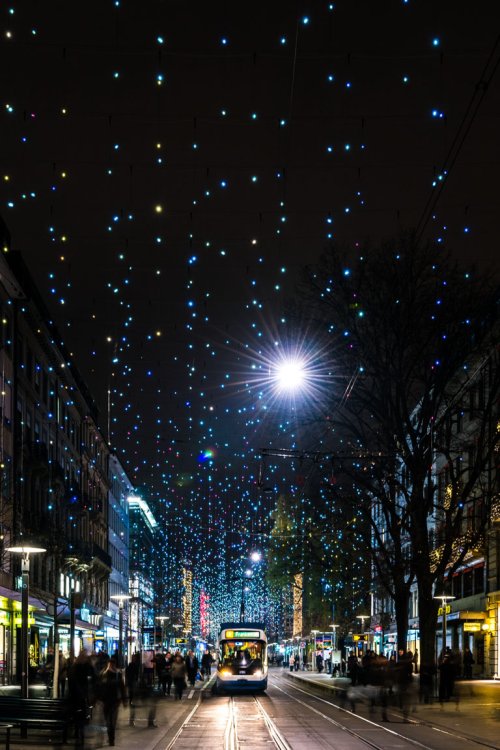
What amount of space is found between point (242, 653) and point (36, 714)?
26877mm

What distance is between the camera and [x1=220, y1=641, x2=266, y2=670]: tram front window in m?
45.8

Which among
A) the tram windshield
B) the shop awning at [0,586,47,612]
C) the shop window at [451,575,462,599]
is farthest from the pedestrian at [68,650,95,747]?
the shop window at [451,575,462,599]

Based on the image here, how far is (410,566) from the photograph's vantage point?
38375mm

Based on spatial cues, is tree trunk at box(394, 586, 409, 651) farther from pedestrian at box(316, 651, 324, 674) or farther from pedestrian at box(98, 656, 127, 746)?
pedestrian at box(316, 651, 324, 674)

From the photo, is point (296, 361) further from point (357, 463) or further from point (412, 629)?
point (412, 629)

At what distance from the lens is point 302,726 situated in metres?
26.0

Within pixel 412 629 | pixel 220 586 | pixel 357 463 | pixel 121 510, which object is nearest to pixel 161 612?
pixel 220 586

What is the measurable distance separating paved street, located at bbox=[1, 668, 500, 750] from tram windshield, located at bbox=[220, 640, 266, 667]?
7.26 metres

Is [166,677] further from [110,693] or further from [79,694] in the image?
[110,693]

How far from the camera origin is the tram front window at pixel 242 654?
4584 cm

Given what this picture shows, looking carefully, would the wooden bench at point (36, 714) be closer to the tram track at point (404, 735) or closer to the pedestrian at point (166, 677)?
the tram track at point (404, 735)

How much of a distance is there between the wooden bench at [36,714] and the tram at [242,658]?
23949 millimetres

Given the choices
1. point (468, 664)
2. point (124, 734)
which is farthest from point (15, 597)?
point (124, 734)

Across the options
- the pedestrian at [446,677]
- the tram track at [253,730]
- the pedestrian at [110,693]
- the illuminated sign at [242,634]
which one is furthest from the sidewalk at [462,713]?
the illuminated sign at [242,634]
